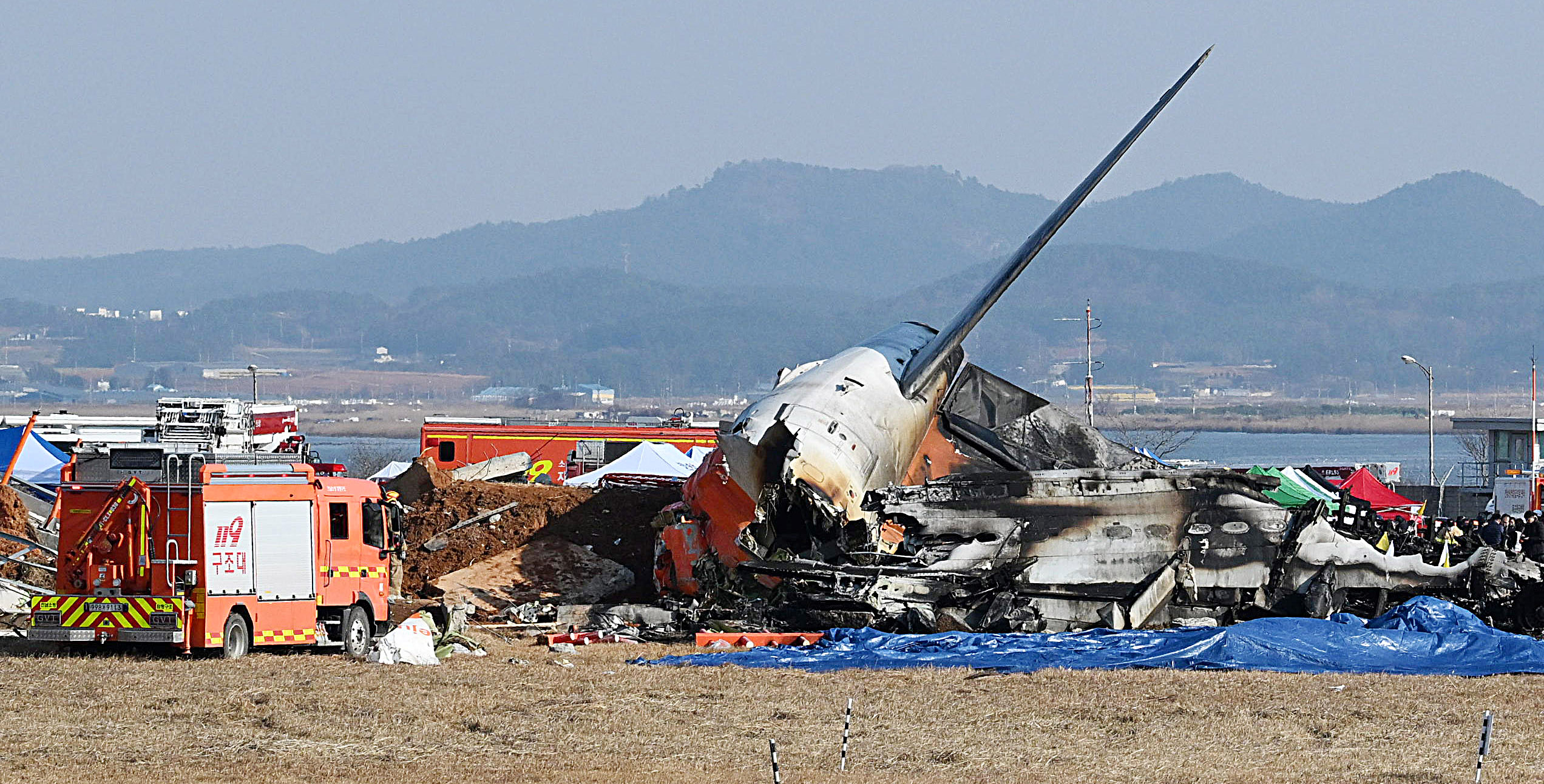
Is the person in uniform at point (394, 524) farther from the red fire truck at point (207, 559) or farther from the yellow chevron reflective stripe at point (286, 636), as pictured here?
the yellow chevron reflective stripe at point (286, 636)

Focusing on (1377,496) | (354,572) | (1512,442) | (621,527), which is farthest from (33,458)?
(1512,442)

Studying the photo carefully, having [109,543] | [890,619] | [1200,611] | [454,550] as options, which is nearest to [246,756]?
[109,543]

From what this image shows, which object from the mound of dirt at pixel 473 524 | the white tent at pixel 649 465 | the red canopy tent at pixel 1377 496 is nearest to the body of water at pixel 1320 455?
the red canopy tent at pixel 1377 496

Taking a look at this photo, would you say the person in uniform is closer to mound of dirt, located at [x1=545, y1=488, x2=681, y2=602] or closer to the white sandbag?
the white sandbag

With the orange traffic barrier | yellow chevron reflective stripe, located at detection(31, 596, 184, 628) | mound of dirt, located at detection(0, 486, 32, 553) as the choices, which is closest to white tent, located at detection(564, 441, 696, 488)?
mound of dirt, located at detection(0, 486, 32, 553)

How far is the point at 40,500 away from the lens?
1353 inches

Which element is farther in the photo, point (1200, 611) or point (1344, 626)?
point (1200, 611)

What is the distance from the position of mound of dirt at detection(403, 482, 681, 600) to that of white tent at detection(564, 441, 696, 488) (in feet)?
42.5

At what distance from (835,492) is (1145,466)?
9.34 m

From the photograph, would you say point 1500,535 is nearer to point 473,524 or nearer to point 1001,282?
point 1001,282

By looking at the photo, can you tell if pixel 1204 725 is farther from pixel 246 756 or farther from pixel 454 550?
pixel 454 550

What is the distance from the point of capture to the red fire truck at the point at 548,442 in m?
57.9

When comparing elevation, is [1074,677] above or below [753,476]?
below

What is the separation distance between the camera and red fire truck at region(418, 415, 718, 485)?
57875 millimetres
